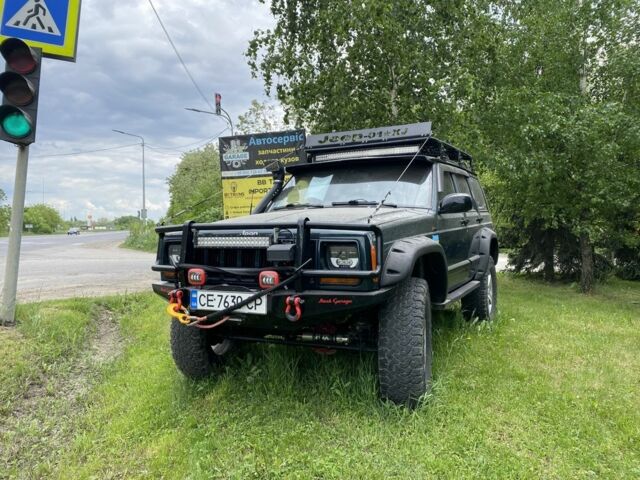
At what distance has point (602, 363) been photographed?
461cm

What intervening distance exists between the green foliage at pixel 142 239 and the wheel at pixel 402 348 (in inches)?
834

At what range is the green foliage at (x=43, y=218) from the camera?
99.8m

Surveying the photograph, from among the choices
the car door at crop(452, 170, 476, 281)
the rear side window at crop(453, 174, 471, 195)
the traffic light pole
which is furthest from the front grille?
the traffic light pole

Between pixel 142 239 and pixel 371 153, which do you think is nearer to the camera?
pixel 371 153

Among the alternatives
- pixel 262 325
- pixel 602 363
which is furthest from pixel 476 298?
pixel 262 325

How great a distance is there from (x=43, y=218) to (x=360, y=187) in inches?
4696

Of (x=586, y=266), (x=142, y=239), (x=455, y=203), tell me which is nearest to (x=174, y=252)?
(x=455, y=203)

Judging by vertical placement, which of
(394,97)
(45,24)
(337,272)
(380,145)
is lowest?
(337,272)

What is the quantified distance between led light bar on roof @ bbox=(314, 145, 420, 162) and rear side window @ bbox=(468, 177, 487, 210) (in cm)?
186

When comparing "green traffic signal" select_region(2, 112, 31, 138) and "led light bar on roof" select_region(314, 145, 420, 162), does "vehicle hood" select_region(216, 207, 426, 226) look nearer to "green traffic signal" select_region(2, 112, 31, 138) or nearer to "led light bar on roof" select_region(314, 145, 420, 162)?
"led light bar on roof" select_region(314, 145, 420, 162)

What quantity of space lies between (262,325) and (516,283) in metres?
10.9

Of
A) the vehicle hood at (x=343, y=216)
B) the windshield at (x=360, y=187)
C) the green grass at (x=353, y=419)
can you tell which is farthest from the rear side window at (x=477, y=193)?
the vehicle hood at (x=343, y=216)

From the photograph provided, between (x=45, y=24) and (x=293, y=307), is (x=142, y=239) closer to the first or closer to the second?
→ (x=45, y=24)

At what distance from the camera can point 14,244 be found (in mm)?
5516
